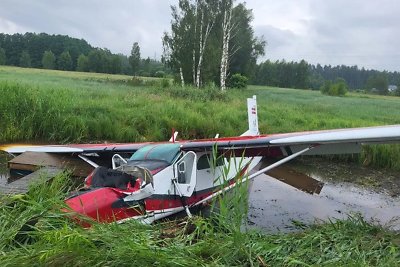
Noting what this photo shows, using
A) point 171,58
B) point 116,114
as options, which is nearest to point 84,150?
point 116,114

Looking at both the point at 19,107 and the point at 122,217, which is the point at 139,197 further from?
the point at 19,107

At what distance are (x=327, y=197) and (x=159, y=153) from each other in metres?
5.24

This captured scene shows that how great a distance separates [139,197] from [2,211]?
2173 millimetres

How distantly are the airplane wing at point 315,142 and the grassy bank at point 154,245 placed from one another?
7.78ft

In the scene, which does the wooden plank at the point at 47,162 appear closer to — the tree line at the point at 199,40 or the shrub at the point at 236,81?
the tree line at the point at 199,40

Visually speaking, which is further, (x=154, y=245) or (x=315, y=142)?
(x=315, y=142)

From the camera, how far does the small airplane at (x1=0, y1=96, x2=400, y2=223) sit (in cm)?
505

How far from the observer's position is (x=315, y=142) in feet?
22.6

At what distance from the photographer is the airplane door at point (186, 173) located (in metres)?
6.92

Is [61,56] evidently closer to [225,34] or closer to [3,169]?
[225,34]

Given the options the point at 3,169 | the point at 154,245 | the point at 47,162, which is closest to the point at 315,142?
the point at 154,245

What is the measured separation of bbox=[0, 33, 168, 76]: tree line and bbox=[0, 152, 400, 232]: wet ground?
70.4 metres

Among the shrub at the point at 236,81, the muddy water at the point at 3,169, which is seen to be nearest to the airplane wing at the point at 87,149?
the muddy water at the point at 3,169

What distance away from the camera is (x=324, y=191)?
34.6 feet
